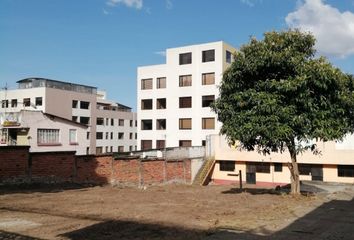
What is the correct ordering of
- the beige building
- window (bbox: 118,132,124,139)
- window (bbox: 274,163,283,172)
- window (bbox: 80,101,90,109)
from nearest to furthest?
the beige building → window (bbox: 274,163,283,172) → window (bbox: 80,101,90,109) → window (bbox: 118,132,124,139)

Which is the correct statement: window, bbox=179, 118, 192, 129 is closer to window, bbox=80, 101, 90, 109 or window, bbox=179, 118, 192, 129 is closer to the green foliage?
window, bbox=80, 101, 90, 109

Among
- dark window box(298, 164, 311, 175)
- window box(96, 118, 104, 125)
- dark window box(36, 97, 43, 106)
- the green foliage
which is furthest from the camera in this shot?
window box(96, 118, 104, 125)

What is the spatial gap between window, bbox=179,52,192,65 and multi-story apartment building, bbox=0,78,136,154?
18.1 m

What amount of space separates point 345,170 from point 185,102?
2487 centimetres

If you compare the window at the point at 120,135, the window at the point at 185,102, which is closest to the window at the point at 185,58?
the window at the point at 185,102

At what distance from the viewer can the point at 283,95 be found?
15.1 metres

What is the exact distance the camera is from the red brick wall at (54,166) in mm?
23188

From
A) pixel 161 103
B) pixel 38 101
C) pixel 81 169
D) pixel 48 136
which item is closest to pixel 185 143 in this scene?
pixel 161 103

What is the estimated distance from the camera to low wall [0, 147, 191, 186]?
869 inches

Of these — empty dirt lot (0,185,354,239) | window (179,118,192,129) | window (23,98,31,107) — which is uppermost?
window (23,98,31,107)

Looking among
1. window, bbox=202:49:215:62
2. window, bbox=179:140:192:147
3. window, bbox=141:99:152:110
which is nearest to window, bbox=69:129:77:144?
window, bbox=141:99:152:110

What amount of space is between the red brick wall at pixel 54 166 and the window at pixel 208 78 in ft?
97.5

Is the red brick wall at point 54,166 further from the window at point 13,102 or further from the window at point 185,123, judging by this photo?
the window at point 13,102

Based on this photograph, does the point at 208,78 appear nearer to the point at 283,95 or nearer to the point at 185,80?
the point at 185,80
